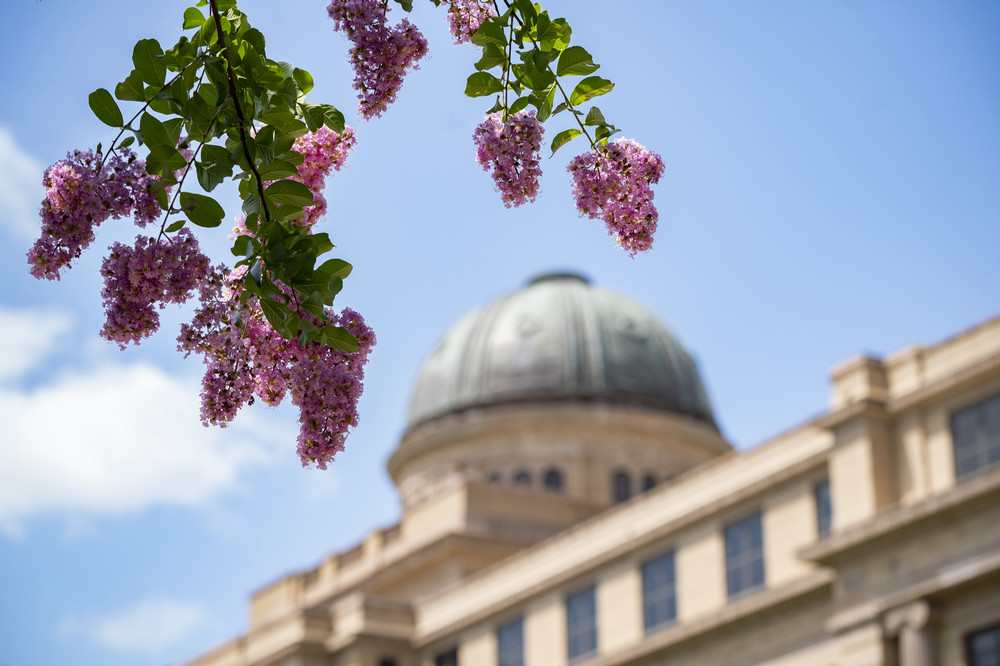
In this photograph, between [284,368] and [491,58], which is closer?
[284,368]

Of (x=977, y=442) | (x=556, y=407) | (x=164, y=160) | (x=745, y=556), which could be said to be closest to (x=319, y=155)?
(x=164, y=160)

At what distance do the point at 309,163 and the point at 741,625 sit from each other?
3708 centimetres

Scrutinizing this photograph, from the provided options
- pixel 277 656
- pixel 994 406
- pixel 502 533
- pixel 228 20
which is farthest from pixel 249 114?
pixel 502 533

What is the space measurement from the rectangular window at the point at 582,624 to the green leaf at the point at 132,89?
42.9m

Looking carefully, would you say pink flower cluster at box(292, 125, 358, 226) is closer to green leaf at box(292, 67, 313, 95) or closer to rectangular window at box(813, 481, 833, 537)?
green leaf at box(292, 67, 313, 95)

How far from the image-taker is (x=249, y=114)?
764cm

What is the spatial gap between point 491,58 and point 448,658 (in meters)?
47.8

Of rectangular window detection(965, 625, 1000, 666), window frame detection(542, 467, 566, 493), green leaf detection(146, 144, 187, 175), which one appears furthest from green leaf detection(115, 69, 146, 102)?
window frame detection(542, 467, 566, 493)

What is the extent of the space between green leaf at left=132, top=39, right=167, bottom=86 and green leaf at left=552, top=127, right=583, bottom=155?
2008mm

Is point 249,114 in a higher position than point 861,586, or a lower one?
lower

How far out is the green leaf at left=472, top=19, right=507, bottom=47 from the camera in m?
8.18

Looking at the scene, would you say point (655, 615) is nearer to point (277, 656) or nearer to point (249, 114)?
point (277, 656)

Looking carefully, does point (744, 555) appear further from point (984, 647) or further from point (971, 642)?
point (984, 647)

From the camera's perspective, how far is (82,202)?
721cm
